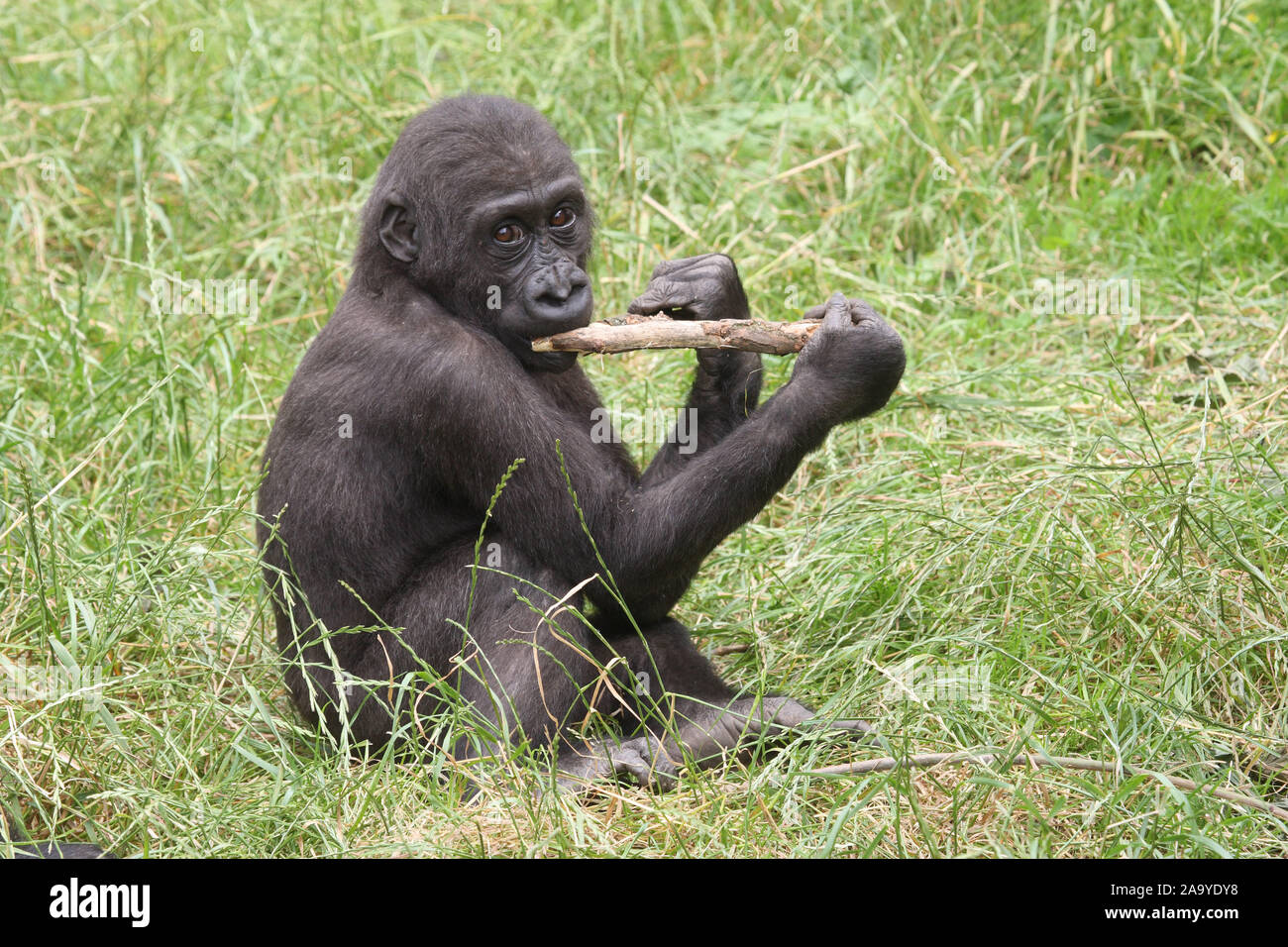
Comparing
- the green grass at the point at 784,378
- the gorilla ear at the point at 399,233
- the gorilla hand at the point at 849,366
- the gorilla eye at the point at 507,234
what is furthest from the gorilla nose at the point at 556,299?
the green grass at the point at 784,378

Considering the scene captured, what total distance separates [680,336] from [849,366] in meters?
0.54

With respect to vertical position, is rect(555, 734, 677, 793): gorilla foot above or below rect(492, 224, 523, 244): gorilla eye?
below

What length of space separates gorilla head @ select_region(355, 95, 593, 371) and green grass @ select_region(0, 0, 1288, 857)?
113 cm

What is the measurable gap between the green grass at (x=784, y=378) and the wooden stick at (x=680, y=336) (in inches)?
35.4

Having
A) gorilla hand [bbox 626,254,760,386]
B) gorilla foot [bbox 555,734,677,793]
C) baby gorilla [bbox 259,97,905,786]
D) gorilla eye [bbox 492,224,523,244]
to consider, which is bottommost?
gorilla foot [bbox 555,734,677,793]

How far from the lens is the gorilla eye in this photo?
16.1 feet

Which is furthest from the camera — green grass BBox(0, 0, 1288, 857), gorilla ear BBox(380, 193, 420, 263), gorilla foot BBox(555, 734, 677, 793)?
gorilla ear BBox(380, 193, 420, 263)

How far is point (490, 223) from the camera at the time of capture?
486 cm

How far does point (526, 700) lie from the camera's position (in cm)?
470

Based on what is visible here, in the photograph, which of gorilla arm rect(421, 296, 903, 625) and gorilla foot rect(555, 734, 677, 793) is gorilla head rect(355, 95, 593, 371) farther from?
gorilla foot rect(555, 734, 677, 793)

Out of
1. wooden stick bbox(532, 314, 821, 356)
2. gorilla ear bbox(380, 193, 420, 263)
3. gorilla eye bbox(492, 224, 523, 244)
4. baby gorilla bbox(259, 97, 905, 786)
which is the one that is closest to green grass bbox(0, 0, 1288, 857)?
baby gorilla bbox(259, 97, 905, 786)

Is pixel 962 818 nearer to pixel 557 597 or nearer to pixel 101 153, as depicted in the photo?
pixel 557 597

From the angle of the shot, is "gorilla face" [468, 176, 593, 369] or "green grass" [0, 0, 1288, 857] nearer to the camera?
"green grass" [0, 0, 1288, 857]
